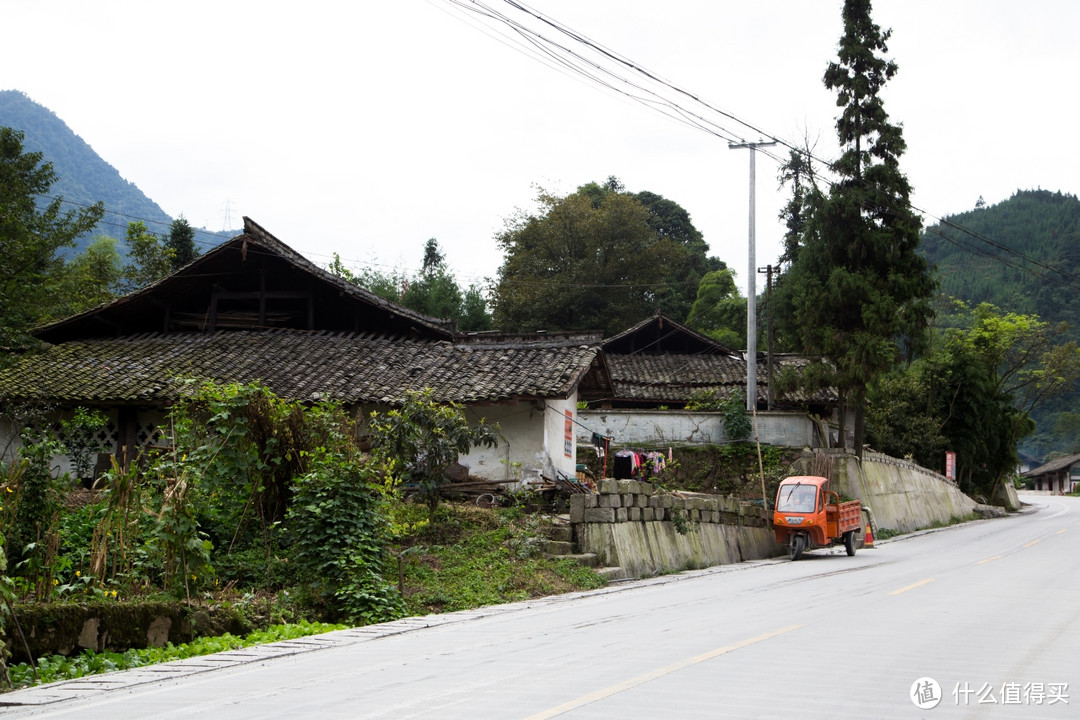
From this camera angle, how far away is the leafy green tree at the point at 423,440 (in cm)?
1709

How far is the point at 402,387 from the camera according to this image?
22.6 meters

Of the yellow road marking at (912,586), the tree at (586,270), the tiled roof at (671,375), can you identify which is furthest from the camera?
the tree at (586,270)

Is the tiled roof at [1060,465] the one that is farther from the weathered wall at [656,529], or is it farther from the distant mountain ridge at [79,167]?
the distant mountain ridge at [79,167]

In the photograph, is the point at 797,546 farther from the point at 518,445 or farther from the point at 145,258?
the point at 145,258

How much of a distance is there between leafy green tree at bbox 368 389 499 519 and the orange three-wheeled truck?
30.9 ft

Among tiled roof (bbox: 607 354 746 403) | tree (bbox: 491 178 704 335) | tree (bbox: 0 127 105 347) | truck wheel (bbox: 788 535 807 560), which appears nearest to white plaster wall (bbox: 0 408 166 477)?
tree (bbox: 0 127 105 347)

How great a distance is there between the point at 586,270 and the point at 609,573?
3578 centimetres

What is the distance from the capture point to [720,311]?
54812 millimetres

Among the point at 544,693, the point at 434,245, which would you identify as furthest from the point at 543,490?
the point at 434,245

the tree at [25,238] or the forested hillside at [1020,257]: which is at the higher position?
the forested hillside at [1020,257]

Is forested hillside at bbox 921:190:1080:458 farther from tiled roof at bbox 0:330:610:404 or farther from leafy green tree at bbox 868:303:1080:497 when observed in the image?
tiled roof at bbox 0:330:610:404

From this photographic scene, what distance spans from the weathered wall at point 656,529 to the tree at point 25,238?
16.3 metres

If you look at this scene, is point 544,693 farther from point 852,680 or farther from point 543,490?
point 543,490

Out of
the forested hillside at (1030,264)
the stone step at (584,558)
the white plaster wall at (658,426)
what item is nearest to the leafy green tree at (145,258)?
the white plaster wall at (658,426)
